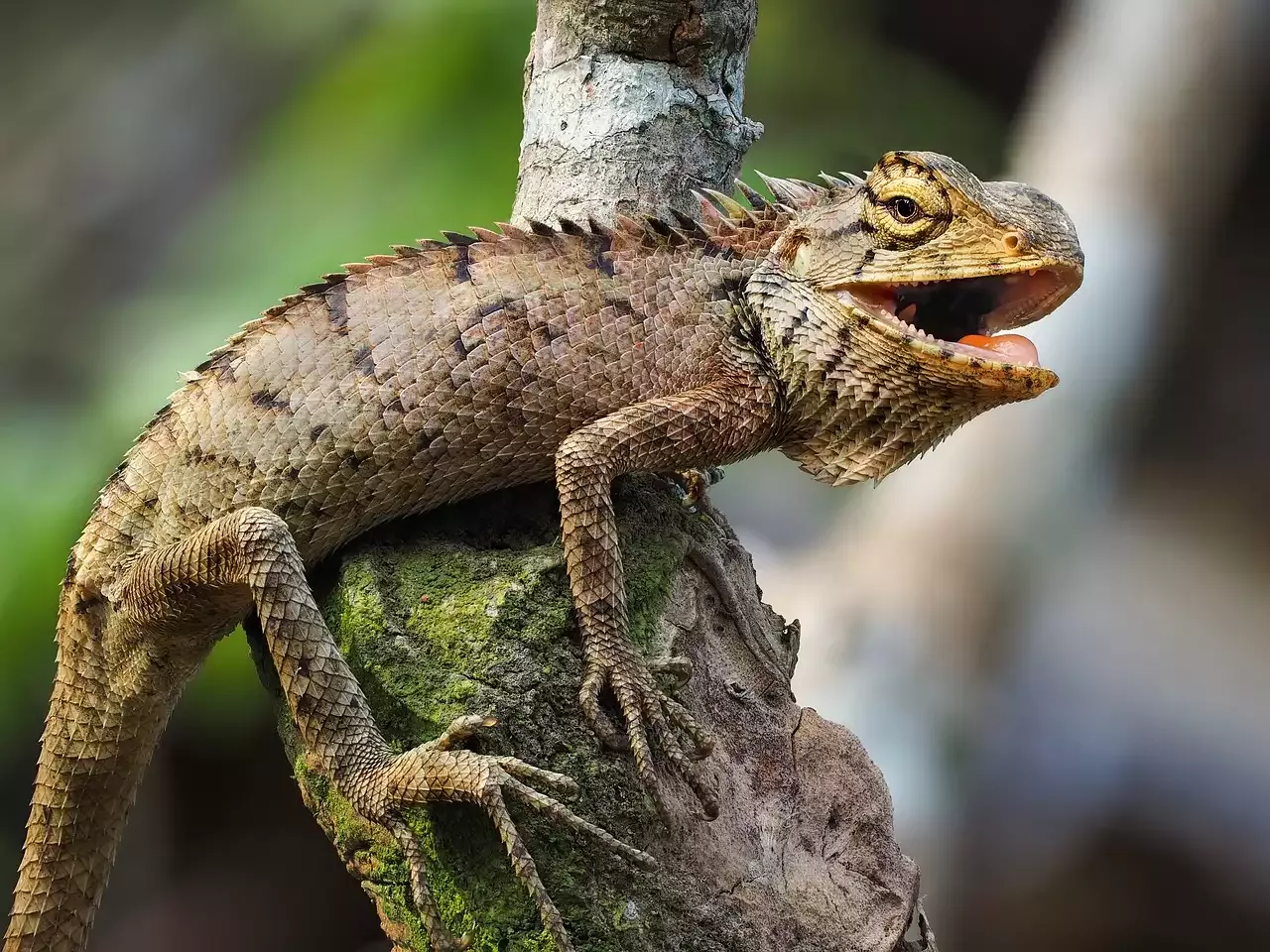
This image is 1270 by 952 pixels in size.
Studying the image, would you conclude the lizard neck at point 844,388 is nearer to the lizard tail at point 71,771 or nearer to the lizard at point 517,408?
the lizard at point 517,408

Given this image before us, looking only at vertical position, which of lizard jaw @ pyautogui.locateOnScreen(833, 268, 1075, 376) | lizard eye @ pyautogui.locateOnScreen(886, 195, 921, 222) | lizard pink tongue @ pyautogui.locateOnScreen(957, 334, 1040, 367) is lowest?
lizard pink tongue @ pyautogui.locateOnScreen(957, 334, 1040, 367)

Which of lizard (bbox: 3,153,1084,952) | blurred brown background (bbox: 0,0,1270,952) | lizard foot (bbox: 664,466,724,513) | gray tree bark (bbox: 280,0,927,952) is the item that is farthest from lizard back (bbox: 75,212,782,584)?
blurred brown background (bbox: 0,0,1270,952)

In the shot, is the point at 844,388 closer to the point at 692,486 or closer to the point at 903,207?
the point at 903,207

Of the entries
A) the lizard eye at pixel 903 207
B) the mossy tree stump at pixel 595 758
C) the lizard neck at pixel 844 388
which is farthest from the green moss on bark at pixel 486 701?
the lizard eye at pixel 903 207

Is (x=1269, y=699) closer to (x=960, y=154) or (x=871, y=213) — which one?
(x=960, y=154)

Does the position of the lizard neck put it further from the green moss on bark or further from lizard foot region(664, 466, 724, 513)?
the green moss on bark

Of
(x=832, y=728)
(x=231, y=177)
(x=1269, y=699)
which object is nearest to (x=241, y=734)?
(x=231, y=177)
